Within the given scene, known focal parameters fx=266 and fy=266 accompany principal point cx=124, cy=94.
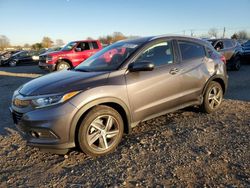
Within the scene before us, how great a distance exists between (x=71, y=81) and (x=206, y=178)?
223cm

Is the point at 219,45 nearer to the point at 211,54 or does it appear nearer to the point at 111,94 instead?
the point at 211,54

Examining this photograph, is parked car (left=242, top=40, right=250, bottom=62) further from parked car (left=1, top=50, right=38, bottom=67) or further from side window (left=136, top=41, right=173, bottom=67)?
parked car (left=1, top=50, right=38, bottom=67)

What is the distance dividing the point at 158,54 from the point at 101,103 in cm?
146

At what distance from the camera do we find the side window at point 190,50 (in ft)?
16.4

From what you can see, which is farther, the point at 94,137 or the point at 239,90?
the point at 239,90

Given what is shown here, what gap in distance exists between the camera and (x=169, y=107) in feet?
15.5

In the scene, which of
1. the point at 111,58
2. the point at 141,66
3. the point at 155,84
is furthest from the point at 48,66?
the point at 141,66

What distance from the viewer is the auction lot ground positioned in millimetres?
3209

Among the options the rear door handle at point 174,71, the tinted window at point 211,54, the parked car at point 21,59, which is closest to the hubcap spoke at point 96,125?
the rear door handle at point 174,71

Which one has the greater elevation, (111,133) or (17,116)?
(17,116)

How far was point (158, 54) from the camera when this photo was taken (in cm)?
462

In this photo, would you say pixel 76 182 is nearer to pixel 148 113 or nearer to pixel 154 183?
pixel 154 183

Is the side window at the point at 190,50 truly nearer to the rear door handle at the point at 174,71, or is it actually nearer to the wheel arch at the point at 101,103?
the rear door handle at the point at 174,71

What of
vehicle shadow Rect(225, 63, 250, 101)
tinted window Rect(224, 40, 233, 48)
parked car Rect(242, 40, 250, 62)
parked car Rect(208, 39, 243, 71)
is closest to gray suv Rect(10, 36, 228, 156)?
vehicle shadow Rect(225, 63, 250, 101)
